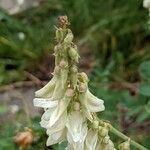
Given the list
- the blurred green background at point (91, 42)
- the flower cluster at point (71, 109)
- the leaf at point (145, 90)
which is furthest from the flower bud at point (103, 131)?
the blurred green background at point (91, 42)

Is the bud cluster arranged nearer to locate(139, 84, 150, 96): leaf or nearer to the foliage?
locate(139, 84, 150, 96): leaf

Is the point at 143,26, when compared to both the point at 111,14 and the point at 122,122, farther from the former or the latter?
A: the point at 122,122

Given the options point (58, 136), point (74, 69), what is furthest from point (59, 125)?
point (74, 69)

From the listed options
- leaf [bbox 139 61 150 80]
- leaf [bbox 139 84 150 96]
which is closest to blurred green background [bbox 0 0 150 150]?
leaf [bbox 139 61 150 80]

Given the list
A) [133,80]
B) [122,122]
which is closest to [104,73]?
[122,122]

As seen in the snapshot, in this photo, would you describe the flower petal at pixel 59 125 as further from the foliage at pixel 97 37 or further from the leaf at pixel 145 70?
the foliage at pixel 97 37

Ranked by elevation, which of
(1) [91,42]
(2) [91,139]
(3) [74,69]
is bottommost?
(2) [91,139]

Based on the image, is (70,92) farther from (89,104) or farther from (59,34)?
(59,34)
